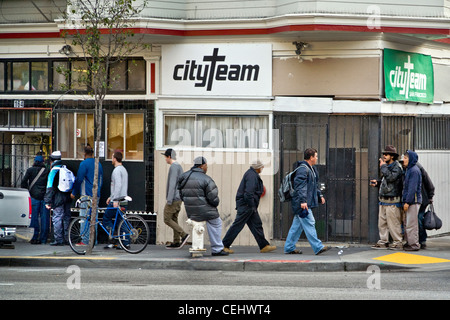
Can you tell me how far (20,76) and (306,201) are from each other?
7719 mm

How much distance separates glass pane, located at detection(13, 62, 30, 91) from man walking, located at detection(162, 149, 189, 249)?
424 centimetres

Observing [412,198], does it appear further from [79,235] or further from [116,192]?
[79,235]

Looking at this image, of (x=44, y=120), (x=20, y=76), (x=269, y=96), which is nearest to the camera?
(x=269, y=96)

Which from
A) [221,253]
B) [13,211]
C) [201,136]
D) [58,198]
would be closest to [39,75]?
[58,198]

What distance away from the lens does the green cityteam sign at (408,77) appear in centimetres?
1669

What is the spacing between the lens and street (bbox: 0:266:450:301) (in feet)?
36.1

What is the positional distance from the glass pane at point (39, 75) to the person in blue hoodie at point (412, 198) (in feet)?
26.8

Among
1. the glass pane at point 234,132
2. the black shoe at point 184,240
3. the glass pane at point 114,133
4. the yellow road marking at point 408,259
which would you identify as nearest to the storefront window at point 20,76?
the glass pane at point 114,133

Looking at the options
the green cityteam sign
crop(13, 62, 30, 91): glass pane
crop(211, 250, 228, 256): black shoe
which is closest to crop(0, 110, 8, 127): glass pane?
crop(13, 62, 30, 91): glass pane

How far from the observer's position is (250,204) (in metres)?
15.5

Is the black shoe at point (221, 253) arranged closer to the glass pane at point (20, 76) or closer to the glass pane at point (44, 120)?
the glass pane at point (44, 120)

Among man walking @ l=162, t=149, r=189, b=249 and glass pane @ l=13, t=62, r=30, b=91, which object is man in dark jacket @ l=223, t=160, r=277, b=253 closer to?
man walking @ l=162, t=149, r=189, b=249
